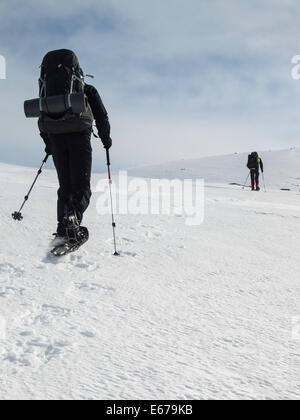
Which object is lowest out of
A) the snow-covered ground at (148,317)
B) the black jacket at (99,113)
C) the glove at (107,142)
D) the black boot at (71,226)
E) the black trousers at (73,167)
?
the snow-covered ground at (148,317)

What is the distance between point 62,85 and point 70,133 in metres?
0.48

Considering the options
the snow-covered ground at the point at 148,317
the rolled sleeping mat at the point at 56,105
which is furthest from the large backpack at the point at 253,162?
the rolled sleeping mat at the point at 56,105

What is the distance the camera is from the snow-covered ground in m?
1.54

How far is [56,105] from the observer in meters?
3.33

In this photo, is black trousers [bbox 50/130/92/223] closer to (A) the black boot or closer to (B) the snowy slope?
(A) the black boot

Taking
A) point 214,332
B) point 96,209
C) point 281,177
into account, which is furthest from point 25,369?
point 281,177

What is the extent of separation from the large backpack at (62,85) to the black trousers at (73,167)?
5.0 inches

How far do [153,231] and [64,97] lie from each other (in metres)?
2.09

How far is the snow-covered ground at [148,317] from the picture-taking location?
60.6 inches

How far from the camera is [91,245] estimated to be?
149 inches

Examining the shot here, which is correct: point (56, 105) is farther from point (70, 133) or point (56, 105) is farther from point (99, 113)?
point (99, 113)

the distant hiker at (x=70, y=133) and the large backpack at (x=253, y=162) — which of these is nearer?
the distant hiker at (x=70, y=133)

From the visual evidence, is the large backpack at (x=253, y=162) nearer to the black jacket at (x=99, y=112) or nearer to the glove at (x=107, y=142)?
the glove at (x=107, y=142)
